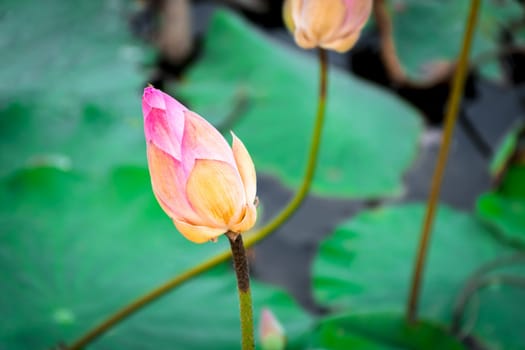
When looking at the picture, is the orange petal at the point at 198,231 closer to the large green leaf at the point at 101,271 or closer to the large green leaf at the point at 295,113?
the large green leaf at the point at 101,271

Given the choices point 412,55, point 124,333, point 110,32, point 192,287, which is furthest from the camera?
point 412,55

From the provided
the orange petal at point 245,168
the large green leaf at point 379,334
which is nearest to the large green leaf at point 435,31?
the large green leaf at point 379,334

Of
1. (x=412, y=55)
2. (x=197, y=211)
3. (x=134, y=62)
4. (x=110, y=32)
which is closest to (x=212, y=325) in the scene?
(x=197, y=211)

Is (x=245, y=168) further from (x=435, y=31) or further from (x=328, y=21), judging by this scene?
(x=435, y=31)

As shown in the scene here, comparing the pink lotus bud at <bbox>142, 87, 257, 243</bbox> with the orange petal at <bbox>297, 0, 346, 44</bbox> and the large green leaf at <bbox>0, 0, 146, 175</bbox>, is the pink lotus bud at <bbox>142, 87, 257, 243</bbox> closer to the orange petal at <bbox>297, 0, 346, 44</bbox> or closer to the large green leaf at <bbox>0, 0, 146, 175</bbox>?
the orange petal at <bbox>297, 0, 346, 44</bbox>

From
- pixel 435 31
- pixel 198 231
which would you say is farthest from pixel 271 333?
pixel 435 31

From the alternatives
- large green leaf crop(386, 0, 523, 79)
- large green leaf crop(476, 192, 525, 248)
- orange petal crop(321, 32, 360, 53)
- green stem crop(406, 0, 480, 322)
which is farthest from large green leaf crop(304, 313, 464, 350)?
large green leaf crop(386, 0, 523, 79)

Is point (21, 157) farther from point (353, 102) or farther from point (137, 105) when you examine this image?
point (353, 102)

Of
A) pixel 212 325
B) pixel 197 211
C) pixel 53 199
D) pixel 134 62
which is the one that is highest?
pixel 197 211

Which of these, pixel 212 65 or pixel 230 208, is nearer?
pixel 230 208
